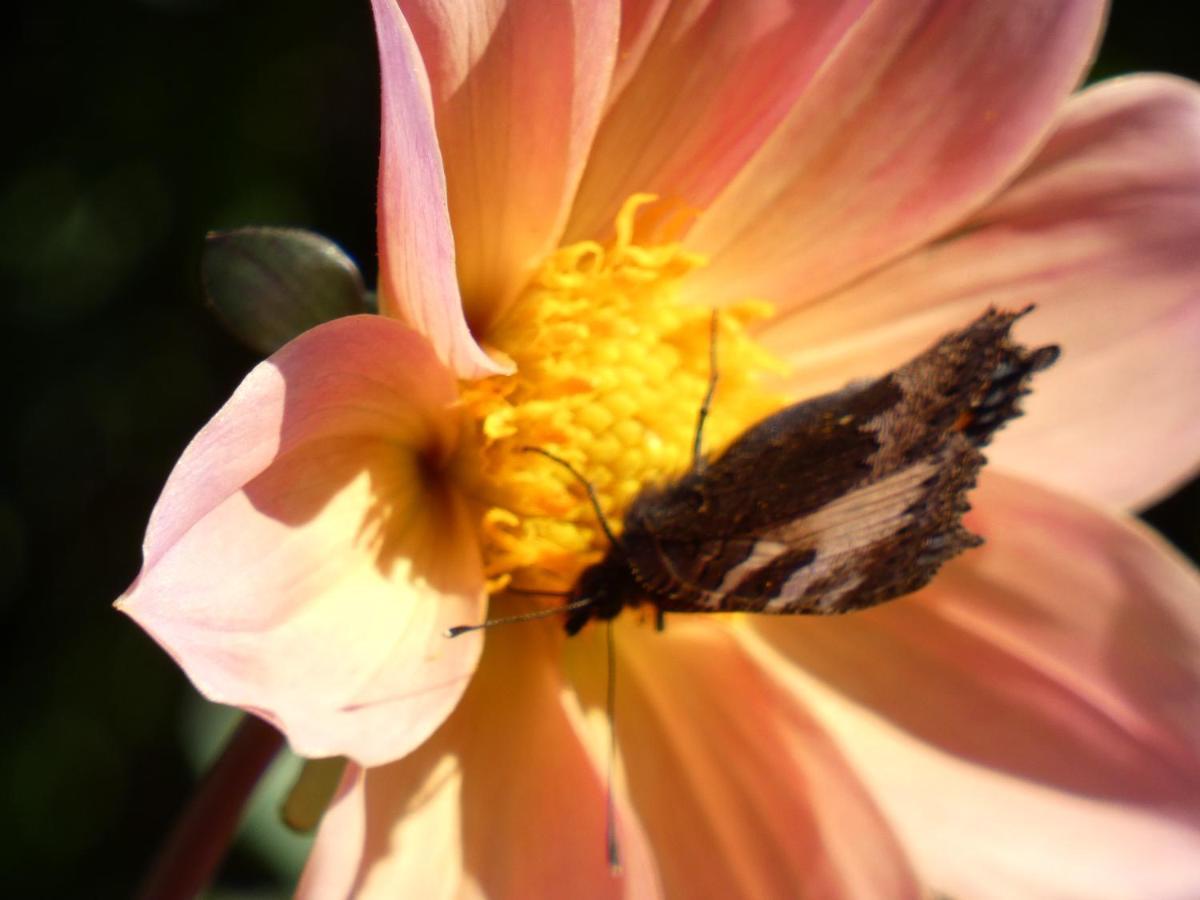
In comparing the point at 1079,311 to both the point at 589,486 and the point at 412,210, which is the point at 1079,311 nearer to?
the point at 589,486

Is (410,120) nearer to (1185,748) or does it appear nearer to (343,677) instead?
(343,677)

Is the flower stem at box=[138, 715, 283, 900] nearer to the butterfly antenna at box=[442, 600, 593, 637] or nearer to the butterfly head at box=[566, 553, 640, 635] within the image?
the butterfly antenna at box=[442, 600, 593, 637]

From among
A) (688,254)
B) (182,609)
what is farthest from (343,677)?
(688,254)

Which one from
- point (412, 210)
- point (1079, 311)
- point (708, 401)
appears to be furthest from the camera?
point (1079, 311)

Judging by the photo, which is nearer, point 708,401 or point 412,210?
point 412,210

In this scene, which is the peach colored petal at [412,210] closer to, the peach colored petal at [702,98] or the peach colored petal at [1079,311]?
the peach colored petal at [702,98]

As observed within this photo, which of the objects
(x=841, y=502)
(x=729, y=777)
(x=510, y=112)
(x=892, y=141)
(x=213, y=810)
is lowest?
(x=729, y=777)

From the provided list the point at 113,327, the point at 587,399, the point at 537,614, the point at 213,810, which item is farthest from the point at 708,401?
the point at 113,327
